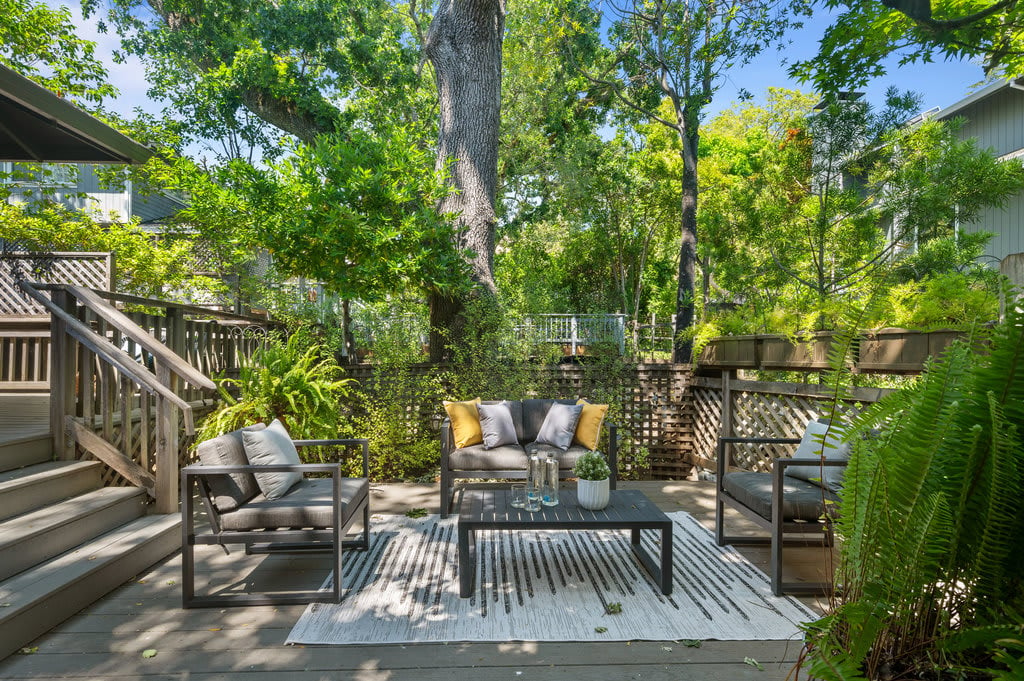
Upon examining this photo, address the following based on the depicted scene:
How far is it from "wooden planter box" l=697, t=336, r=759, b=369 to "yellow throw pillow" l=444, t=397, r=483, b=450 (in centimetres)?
235

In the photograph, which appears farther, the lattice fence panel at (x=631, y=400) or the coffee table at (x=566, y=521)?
the lattice fence panel at (x=631, y=400)

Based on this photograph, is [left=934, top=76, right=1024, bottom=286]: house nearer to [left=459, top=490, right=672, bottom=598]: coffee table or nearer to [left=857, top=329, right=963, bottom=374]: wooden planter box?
[left=857, top=329, right=963, bottom=374]: wooden planter box

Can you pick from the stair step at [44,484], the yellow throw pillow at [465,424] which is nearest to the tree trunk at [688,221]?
the yellow throw pillow at [465,424]

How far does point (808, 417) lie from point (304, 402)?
407 cm

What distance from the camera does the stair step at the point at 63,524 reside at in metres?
2.67

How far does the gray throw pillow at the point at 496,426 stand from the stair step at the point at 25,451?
9.16 ft

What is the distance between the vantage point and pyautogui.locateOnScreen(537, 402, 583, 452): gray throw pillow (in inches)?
182

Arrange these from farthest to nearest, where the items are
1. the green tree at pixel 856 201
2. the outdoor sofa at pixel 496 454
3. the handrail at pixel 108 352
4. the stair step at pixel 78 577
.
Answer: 1. the green tree at pixel 856 201
2. the outdoor sofa at pixel 496 454
3. the handrail at pixel 108 352
4. the stair step at pixel 78 577

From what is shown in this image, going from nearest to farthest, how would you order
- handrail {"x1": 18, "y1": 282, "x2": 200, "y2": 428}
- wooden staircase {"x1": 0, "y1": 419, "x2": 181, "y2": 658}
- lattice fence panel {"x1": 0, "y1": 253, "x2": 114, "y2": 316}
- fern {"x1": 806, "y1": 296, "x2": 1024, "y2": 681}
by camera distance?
1. fern {"x1": 806, "y1": 296, "x2": 1024, "y2": 681}
2. wooden staircase {"x1": 0, "y1": 419, "x2": 181, "y2": 658}
3. handrail {"x1": 18, "y1": 282, "x2": 200, "y2": 428}
4. lattice fence panel {"x1": 0, "y1": 253, "x2": 114, "y2": 316}

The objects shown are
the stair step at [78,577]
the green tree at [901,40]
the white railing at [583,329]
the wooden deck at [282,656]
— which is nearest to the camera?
the wooden deck at [282,656]

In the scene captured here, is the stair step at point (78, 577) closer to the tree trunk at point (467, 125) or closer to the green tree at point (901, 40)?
the tree trunk at point (467, 125)

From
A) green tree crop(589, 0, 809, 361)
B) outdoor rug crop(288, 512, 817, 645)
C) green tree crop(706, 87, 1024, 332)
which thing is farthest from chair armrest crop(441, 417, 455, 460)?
green tree crop(589, 0, 809, 361)

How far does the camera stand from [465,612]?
9.06ft

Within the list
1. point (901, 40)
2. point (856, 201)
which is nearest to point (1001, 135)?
point (856, 201)
